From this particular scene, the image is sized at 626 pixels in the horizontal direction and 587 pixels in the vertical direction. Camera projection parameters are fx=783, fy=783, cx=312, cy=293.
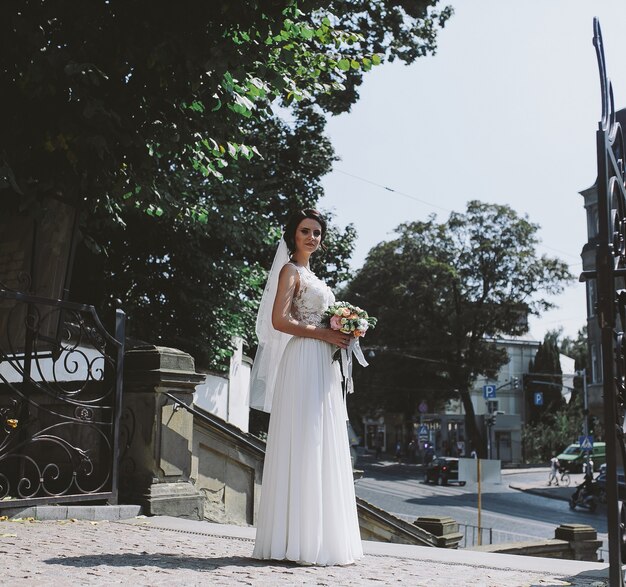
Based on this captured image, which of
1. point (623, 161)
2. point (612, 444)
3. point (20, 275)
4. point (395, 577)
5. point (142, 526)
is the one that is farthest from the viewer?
point (20, 275)

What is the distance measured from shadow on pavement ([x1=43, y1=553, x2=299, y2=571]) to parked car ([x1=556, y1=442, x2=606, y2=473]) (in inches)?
1505

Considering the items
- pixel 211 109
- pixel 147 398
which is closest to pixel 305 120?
pixel 211 109

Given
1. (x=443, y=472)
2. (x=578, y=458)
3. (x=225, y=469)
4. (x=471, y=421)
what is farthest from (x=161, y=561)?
(x=471, y=421)

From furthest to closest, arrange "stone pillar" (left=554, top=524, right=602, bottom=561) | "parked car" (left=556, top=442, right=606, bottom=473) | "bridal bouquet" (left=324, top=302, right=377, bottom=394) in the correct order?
"parked car" (left=556, top=442, right=606, bottom=473) < "stone pillar" (left=554, top=524, right=602, bottom=561) < "bridal bouquet" (left=324, top=302, right=377, bottom=394)

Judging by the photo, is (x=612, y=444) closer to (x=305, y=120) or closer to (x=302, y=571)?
(x=302, y=571)

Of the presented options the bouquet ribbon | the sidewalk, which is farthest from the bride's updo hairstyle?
the sidewalk

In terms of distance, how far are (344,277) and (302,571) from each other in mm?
18964

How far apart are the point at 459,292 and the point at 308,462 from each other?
4344 centimetres

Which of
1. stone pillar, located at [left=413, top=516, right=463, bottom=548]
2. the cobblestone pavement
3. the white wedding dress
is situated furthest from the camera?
stone pillar, located at [left=413, top=516, right=463, bottom=548]

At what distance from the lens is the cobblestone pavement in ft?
13.7

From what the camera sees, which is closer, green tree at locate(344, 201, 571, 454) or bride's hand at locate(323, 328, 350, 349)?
bride's hand at locate(323, 328, 350, 349)

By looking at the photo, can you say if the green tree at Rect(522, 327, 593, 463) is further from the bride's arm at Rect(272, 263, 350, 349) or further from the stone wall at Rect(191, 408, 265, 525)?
the bride's arm at Rect(272, 263, 350, 349)

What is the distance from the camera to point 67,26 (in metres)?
7.95

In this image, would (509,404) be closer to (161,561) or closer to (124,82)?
(124,82)
